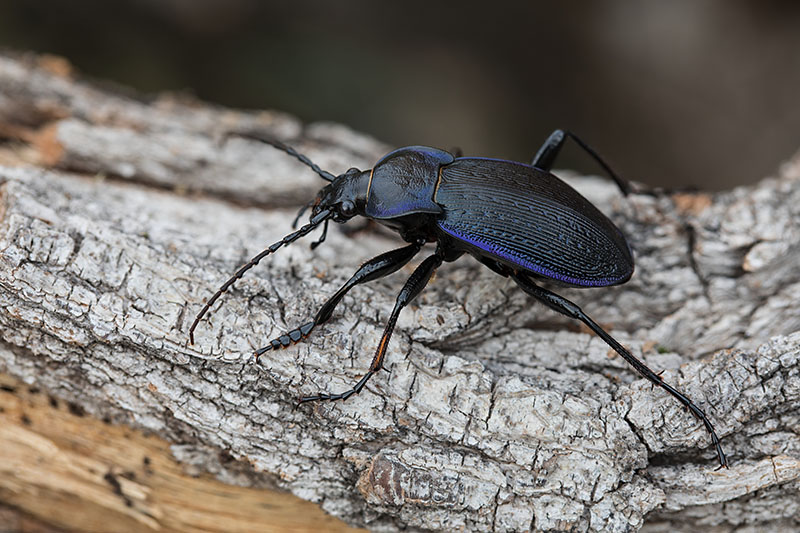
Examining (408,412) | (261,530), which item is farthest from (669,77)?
(261,530)

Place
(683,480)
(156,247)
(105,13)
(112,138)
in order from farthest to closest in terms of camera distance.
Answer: (105,13)
(112,138)
(156,247)
(683,480)

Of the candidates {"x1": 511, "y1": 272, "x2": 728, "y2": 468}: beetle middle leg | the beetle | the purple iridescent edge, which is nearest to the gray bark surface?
{"x1": 511, "y1": 272, "x2": 728, "y2": 468}: beetle middle leg

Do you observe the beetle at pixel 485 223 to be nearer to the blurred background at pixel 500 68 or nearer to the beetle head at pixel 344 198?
the beetle head at pixel 344 198

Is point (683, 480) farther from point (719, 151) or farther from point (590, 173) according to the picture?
point (719, 151)

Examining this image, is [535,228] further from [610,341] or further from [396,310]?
[396,310]

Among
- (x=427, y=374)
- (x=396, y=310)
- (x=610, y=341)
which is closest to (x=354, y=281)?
(x=396, y=310)

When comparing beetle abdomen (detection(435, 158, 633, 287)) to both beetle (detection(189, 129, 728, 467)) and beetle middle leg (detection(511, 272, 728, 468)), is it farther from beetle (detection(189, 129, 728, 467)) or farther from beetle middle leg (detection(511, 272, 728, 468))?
beetle middle leg (detection(511, 272, 728, 468))
